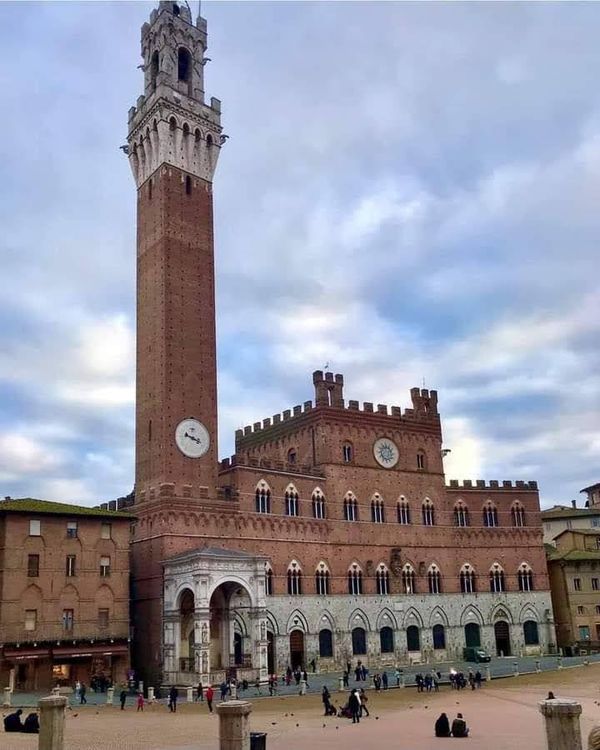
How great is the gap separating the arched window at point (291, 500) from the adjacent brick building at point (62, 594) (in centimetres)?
1059

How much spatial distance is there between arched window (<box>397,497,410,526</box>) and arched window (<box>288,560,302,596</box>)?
10025mm

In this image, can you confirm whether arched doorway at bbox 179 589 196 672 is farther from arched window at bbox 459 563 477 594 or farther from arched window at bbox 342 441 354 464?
arched window at bbox 459 563 477 594

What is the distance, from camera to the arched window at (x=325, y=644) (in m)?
50.5

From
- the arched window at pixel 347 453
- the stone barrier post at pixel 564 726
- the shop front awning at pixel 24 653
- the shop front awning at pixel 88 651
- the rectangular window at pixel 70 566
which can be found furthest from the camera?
the arched window at pixel 347 453

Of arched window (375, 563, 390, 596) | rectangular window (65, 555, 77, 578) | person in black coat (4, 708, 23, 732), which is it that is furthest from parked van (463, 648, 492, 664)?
person in black coat (4, 708, 23, 732)

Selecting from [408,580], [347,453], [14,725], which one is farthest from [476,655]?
[14,725]

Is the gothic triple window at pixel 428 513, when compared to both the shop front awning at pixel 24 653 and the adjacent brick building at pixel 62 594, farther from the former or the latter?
the shop front awning at pixel 24 653

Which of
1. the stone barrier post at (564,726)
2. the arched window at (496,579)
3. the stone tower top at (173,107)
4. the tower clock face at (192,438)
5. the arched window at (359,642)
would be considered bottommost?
the arched window at (359,642)

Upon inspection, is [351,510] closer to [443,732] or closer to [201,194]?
[201,194]

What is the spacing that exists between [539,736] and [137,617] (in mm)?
28553

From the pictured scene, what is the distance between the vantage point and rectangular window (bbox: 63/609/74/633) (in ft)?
140

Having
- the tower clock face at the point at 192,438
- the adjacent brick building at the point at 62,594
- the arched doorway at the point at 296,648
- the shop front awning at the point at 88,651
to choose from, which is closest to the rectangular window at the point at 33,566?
the adjacent brick building at the point at 62,594

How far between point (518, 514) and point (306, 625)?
21480 mm

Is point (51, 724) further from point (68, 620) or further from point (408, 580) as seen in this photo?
point (408, 580)
